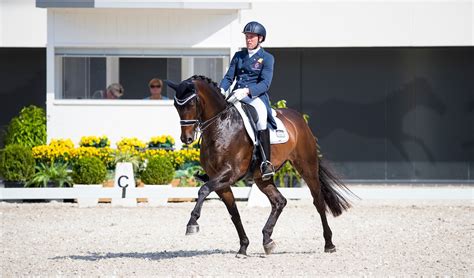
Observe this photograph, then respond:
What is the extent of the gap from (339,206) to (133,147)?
722cm

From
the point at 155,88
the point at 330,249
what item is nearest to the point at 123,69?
the point at 155,88

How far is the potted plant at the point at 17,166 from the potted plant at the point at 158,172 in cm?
215

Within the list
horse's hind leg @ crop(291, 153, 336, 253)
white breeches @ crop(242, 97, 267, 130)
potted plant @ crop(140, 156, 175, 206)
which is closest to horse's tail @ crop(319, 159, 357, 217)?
horse's hind leg @ crop(291, 153, 336, 253)

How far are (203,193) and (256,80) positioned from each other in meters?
1.69

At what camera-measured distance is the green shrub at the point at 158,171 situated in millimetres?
16844

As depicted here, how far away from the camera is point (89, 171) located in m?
16.8

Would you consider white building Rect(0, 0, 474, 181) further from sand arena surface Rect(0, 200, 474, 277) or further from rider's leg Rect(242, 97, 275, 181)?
rider's leg Rect(242, 97, 275, 181)

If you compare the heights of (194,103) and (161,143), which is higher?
(194,103)

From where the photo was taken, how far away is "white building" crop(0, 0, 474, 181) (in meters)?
18.4

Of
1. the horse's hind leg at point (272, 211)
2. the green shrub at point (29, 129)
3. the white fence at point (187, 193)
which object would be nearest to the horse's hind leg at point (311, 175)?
the horse's hind leg at point (272, 211)

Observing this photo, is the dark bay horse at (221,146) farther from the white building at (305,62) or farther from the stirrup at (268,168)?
the white building at (305,62)

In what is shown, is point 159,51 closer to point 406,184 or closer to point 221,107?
point 406,184

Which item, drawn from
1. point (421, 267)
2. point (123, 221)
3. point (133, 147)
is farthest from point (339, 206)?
point (133, 147)

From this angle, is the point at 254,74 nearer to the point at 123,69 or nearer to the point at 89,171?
the point at 89,171
